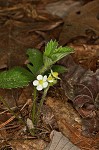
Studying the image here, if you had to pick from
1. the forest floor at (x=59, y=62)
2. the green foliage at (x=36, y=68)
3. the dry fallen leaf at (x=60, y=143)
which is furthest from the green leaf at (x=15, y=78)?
the dry fallen leaf at (x=60, y=143)

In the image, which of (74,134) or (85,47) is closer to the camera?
(74,134)

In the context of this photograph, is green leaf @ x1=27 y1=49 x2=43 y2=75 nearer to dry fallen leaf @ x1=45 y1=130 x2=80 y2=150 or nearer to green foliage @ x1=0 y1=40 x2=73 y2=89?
green foliage @ x1=0 y1=40 x2=73 y2=89

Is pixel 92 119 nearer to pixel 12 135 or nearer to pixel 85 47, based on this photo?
pixel 12 135

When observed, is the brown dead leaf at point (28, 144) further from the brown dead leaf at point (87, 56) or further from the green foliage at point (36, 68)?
the brown dead leaf at point (87, 56)

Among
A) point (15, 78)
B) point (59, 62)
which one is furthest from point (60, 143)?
point (59, 62)


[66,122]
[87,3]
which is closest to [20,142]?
[66,122]

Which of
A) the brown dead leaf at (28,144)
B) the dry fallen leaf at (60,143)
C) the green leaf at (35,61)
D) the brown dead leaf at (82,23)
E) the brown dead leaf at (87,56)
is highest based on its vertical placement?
the brown dead leaf at (82,23)

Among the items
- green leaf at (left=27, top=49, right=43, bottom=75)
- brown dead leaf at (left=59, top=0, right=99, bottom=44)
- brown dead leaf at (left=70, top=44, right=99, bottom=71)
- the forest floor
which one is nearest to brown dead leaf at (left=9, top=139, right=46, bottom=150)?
the forest floor

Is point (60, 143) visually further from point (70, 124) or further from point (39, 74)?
point (39, 74)
